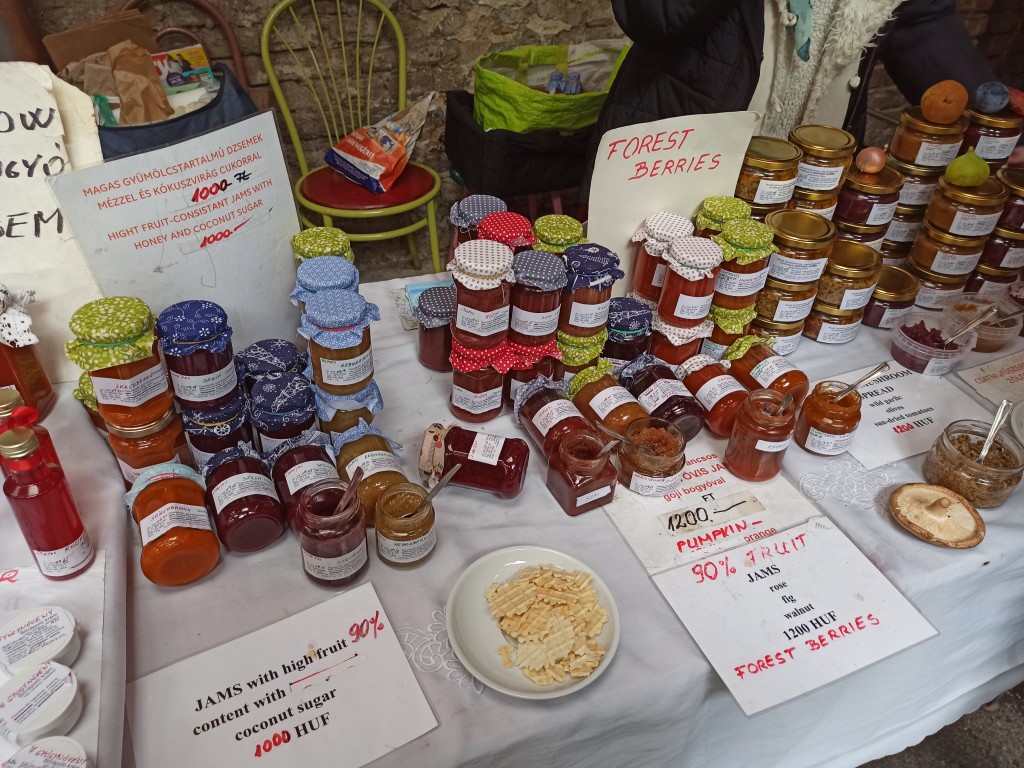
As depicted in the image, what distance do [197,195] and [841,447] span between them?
3.61 feet

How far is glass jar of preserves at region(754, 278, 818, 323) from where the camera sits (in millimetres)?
1311

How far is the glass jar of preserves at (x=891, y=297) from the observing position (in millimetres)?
1445

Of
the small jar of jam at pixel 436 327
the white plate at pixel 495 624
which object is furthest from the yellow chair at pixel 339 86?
the white plate at pixel 495 624

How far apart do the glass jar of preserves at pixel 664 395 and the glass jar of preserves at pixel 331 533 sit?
1.67 feet

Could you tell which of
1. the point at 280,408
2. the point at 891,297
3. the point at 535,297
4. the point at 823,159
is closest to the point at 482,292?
the point at 535,297

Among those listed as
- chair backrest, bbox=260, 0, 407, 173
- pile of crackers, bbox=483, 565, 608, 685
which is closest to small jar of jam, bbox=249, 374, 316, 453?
pile of crackers, bbox=483, 565, 608, 685

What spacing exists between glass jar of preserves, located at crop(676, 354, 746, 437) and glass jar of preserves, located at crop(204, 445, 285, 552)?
2.33ft

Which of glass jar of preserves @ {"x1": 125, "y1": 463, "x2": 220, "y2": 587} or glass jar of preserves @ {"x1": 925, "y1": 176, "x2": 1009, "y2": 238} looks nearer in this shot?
glass jar of preserves @ {"x1": 125, "y1": 463, "x2": 220, "y2": 587}

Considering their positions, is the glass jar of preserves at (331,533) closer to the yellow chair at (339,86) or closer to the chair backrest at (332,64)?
the yellow chair at (339,86)

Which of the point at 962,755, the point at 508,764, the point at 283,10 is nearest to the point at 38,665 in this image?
the point at 508,764

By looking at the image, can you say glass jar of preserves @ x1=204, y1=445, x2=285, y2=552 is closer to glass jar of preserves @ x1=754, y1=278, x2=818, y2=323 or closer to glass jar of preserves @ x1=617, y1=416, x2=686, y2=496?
glass jar of preserves @ x1=617, y1=416, x2=686, y2=496

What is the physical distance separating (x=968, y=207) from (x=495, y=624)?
3.99ft

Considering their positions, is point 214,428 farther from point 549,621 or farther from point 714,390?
point 714,390

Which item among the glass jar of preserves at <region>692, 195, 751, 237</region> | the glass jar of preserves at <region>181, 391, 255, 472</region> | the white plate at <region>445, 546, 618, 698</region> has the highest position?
the glass jar of preserves at <region>692, 195, 751, 237</region>
